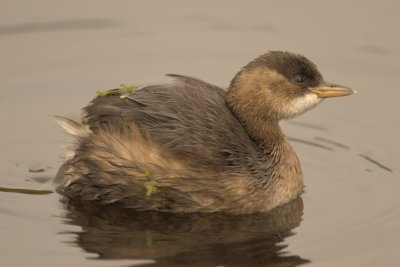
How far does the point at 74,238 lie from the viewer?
928cm

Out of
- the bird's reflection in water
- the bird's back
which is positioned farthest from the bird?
the bird's reflection in water

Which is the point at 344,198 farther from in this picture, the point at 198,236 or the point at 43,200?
the point at 43,200

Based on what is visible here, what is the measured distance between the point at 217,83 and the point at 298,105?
7.51 ft

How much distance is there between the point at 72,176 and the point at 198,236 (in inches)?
53.9

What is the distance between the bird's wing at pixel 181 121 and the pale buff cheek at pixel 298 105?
54 cm

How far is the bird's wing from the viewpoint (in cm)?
954

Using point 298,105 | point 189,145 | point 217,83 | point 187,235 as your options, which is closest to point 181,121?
point 189,145

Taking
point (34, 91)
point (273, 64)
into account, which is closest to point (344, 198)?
point (273, 64)

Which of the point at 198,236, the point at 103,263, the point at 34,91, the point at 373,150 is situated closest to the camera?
A: the point at 103,263

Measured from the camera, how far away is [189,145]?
9.52 m

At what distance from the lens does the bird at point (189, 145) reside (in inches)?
377

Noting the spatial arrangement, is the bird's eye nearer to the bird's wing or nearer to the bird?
the bird

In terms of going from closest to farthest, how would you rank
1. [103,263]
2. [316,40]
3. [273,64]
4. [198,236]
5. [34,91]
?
[103,263] < [198,236] < [273,64] < [34,91] < [316,40]

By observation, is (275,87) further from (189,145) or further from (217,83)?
(217,83)
